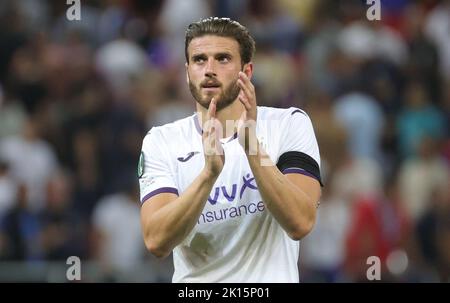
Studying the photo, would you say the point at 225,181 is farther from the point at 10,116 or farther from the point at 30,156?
the point at 10,116

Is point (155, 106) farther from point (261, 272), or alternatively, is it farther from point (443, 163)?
point (261, 272)

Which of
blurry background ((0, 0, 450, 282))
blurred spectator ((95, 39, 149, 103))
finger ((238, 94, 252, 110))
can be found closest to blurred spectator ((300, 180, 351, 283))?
blurry background ((0, 0, 450, 282))

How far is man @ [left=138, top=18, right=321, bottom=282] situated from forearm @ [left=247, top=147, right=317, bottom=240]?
0.06 ft

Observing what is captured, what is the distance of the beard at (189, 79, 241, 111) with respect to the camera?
6.57 metres

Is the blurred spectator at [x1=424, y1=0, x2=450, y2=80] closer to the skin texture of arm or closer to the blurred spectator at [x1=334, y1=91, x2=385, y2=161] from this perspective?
the blurred spectator at [x1=334, y1=91, x2=385, y2=161]

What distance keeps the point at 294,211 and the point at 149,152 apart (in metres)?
1.09

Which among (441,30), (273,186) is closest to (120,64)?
(441,30)

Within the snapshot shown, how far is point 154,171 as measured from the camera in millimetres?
6820

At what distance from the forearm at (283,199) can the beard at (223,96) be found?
51cm

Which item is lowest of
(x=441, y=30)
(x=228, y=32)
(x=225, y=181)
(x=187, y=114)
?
(x=225, y=181)

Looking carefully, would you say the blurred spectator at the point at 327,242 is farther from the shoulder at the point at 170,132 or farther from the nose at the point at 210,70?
the nose at the point at 210,70

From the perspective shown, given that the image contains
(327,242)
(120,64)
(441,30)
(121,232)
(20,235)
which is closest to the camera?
(20,235)

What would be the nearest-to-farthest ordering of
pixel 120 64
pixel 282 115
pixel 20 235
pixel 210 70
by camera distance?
pixel 210 70, pixel 282 115, pixel 20 235, pixel 120 64

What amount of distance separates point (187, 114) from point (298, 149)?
621 cm
